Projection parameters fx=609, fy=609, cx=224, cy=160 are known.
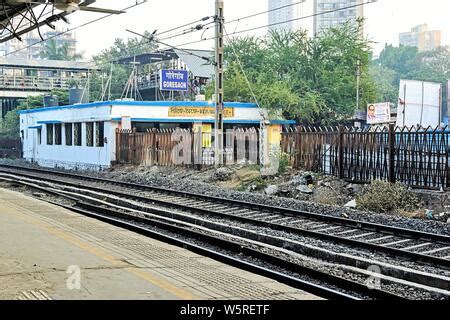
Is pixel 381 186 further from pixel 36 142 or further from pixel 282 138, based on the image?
pixel 36 142

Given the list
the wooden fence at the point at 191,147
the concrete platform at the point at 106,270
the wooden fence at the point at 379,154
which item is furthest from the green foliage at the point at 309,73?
the concrete platform at the point at 106,270

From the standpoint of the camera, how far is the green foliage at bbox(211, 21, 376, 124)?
144 ft

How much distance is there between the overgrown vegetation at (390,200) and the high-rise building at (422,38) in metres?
134

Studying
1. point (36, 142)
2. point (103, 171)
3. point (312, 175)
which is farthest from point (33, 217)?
point (36, 142)

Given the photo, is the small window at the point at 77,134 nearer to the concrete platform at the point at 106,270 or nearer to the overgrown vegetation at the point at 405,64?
the concrete platform at the point at 106,270

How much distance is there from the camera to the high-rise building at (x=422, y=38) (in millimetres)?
153500

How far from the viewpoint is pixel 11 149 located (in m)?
55.0

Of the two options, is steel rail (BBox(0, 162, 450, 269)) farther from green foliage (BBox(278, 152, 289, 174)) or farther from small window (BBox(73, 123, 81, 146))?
small window (BBox(73, 123, 81, 146))

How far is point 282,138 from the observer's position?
25.0 m

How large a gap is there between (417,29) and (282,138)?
162 metres

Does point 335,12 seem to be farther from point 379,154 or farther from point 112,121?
point 379,154

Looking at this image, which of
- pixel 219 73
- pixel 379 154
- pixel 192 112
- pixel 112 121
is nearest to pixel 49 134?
pixel 112 121

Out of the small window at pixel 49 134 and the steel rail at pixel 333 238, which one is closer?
the steel rail at pixel 333 238

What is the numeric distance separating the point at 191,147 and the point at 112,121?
8.20 m
